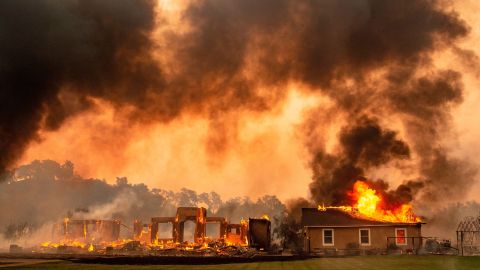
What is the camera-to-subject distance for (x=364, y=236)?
44.9 meters

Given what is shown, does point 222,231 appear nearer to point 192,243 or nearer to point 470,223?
point 192,243

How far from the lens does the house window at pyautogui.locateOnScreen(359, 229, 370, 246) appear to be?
44.5 m

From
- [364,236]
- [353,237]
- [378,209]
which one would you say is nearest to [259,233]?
[353,237]

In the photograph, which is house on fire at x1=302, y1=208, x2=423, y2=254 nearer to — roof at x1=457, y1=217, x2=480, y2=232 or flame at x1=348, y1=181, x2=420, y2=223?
flame at x1=348, y1=181, x2=420, y2=223

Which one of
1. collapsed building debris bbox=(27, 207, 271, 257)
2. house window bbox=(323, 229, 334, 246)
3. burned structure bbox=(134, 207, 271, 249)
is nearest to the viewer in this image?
collapsed building debris bbox=(27, 207, 271, 257)

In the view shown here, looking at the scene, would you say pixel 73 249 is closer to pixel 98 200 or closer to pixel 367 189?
Result: pixel 367 189

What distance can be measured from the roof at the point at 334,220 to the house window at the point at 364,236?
2.02 feet

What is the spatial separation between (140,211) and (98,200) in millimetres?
14641

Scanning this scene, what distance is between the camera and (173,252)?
42.8 m

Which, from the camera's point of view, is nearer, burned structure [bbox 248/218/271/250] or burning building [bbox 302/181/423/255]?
burning building [bbox 302/181/423/255]

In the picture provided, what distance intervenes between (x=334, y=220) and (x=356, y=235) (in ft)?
8.49

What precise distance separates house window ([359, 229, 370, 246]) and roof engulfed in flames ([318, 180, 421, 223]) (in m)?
1.96

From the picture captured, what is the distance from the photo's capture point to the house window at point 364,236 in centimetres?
4453

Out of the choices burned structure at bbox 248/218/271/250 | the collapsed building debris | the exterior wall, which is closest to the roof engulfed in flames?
the exterior wall
